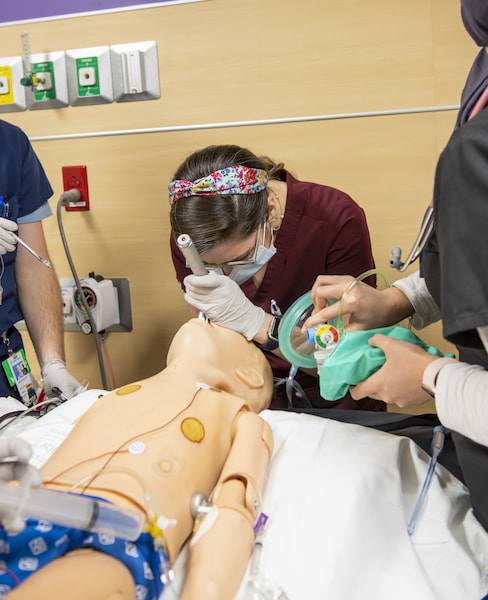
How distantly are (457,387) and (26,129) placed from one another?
7.14ft

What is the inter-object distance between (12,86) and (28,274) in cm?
100

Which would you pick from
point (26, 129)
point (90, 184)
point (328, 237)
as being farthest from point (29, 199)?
point (328, 237)

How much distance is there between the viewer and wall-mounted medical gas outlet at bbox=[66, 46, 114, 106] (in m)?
2.18

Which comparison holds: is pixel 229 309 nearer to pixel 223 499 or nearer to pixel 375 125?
pixel 223 499

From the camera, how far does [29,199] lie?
1838 millimetres

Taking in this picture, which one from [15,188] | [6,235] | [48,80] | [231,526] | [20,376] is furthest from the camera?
[48,80]

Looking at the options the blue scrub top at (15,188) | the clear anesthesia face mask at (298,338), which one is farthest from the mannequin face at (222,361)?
the blue scrub top at (15,188)

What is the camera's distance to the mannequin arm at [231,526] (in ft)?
2.63

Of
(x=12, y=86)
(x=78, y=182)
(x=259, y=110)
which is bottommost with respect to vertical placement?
(x=78, y=182)

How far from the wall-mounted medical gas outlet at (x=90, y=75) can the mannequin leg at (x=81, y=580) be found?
1926mm

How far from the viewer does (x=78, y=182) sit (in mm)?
2359

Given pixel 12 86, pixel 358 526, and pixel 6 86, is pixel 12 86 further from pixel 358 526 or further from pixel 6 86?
pixel 358 526

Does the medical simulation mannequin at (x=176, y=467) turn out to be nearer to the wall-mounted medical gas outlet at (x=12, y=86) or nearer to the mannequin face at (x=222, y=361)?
the mannequin face at (x=222, y=361)

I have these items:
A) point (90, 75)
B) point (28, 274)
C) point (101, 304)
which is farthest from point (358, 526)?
point (90, 75)
